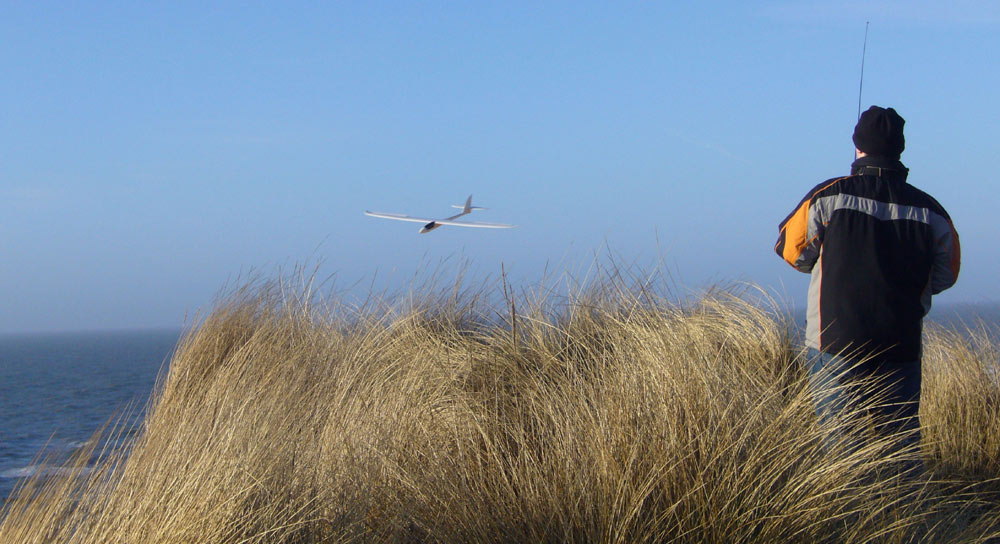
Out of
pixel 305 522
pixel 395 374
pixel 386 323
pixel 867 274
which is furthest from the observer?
pixel 386 323

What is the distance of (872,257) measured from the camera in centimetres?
371

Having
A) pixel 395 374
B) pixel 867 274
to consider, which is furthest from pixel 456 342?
pixel 867 274

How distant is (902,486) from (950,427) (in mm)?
1841

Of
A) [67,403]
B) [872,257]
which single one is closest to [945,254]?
[872,257]

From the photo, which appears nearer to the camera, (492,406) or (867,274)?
(867,274)

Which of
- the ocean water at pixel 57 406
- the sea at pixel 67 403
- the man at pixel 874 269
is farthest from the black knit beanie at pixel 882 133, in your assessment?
the ocean water at pixel 57 406

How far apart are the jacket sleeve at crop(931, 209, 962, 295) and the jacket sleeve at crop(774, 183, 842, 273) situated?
504 mm

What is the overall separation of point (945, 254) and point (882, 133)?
0.60 metres

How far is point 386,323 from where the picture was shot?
275 inches

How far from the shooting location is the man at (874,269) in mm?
3721

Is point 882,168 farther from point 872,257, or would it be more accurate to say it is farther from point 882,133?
point 872,257

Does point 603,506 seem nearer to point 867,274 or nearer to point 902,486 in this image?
point 902,486

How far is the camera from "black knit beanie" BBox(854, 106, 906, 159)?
390cm

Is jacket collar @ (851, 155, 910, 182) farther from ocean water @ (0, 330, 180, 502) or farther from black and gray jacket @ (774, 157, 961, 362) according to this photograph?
ocean water @ (0, 330, 180, 502)
